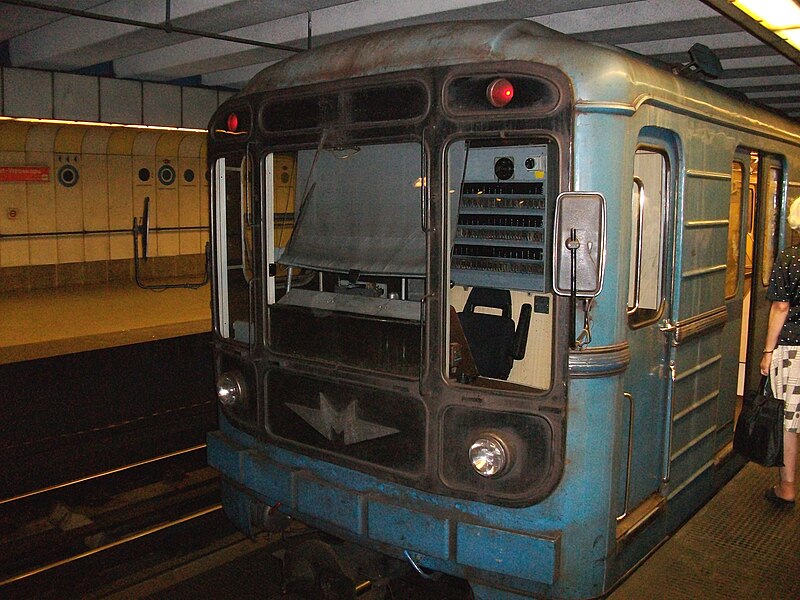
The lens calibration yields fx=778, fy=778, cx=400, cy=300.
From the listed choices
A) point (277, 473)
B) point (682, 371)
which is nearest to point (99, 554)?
point (277, 473)

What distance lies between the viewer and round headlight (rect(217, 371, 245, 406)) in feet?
13.9

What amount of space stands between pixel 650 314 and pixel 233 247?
223 cm

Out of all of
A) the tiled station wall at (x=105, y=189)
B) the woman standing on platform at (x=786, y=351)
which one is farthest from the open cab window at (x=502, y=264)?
the tiled station wall at (x=105, y=189)

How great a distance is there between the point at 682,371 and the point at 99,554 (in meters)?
3.89

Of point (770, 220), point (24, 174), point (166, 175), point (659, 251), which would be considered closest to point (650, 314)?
point (659, 251)

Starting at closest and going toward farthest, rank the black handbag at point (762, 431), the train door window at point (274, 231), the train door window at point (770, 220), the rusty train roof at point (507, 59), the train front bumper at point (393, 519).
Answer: the rusty train roof at point (507, 59), the train front bumper at point (393, 519), the train door window at point (274, 231), the black handbag at point (762, 431), the train door window at point (770, 220)

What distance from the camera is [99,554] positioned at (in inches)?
204

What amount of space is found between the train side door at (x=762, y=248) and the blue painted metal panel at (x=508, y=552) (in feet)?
10.5

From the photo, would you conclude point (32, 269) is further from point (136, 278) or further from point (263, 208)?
point (263, 208)

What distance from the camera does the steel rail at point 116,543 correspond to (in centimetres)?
481

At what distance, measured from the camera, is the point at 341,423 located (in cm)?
375

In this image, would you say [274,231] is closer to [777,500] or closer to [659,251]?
[659,251]

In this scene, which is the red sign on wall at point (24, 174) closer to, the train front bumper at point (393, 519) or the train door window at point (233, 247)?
the train door window at point (233, 247)

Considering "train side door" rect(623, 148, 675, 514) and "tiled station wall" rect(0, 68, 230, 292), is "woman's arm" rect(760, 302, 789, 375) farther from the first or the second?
"tiled station wall" rect(0, 68, 230, 292)
